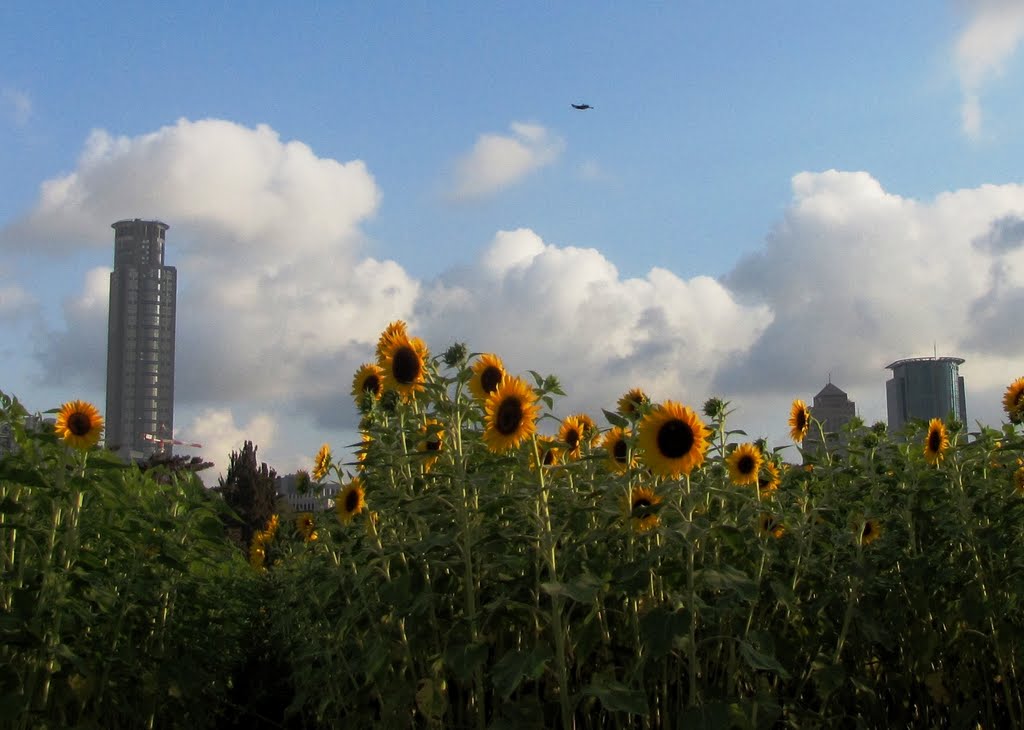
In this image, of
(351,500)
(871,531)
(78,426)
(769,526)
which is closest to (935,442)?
(871,531)

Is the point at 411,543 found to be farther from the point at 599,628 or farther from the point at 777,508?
the point at 777,508

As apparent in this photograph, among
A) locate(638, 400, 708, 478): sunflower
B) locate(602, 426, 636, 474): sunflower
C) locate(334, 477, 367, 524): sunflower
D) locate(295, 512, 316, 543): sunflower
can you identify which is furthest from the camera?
locate(295, 512, 316, 543): sunflower

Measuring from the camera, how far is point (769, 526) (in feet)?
17.3

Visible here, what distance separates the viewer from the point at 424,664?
4781mm

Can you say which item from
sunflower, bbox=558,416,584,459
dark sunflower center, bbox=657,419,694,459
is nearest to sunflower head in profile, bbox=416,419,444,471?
sunflower, bbox=558,416,584,459

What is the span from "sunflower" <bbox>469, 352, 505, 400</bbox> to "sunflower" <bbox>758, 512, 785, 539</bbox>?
1.33 m

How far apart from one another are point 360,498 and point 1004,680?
316 centimetres

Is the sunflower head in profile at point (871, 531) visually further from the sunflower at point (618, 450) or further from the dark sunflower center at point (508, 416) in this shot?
the dark sunflower center at point (508, 416)

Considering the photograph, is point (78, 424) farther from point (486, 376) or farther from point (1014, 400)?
point (1014, 400)

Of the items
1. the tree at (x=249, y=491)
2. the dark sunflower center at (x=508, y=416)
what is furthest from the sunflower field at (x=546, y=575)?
the tree at (x=249, y=491)

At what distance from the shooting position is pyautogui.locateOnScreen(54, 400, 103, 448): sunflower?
5367 millimetres

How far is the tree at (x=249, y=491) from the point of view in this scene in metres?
30.7

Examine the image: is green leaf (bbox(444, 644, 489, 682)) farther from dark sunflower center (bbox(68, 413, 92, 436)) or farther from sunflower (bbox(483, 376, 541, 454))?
dark sunflower center (bbox(68, 413, 92, 436))

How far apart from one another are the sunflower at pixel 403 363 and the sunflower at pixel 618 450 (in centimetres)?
88
